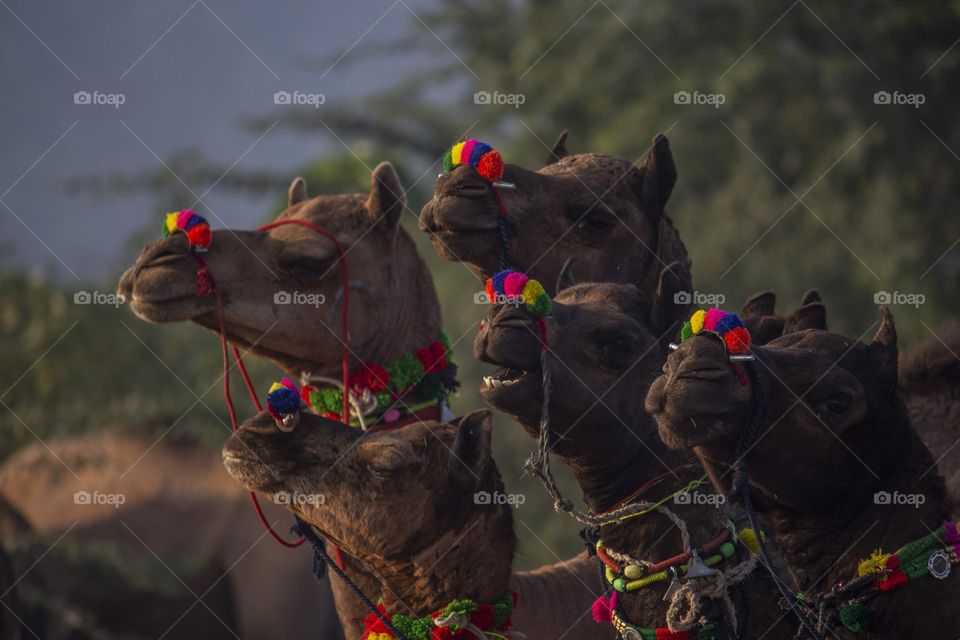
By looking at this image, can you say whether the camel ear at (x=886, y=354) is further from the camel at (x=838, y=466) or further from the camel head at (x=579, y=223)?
the camel head at (x=579, y=223)

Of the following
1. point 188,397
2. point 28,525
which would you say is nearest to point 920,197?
point 188,397

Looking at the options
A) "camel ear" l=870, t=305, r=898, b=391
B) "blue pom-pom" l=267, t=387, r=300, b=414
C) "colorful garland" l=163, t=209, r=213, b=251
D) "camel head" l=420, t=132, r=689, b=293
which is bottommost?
"camel ear" l=870, t=305, r=898, b=391

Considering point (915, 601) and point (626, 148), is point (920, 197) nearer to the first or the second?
point (626, 148)

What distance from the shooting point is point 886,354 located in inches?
181

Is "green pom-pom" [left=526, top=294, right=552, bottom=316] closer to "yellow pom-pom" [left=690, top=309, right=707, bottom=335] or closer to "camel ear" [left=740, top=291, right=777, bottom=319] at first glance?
"yellow pom-pom" [left=690, top=309, right=707, bottom=335]

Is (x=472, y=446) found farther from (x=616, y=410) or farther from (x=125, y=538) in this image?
(x=125, y=538)

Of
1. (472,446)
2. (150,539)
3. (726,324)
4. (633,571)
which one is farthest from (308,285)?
(150,539)

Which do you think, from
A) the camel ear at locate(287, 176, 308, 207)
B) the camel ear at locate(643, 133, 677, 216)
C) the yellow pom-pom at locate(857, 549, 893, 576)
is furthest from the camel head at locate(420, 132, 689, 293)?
the camel ear at locate(287, 176, 308, 207)

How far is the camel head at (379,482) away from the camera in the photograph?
16.8 feet

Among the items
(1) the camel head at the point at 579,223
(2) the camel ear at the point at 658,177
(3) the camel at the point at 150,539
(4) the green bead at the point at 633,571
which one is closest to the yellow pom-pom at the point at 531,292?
(1) the camel head at the point at 579,223

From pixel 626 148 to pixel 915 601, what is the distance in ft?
36.9

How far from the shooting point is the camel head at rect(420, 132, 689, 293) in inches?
217

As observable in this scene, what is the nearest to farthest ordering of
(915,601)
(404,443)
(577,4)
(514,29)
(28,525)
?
1. (915,601)
2. (404,443)
3. (28,525)
4. (577,4)
5. (514,29)

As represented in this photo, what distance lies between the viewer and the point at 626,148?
50.6 feet
